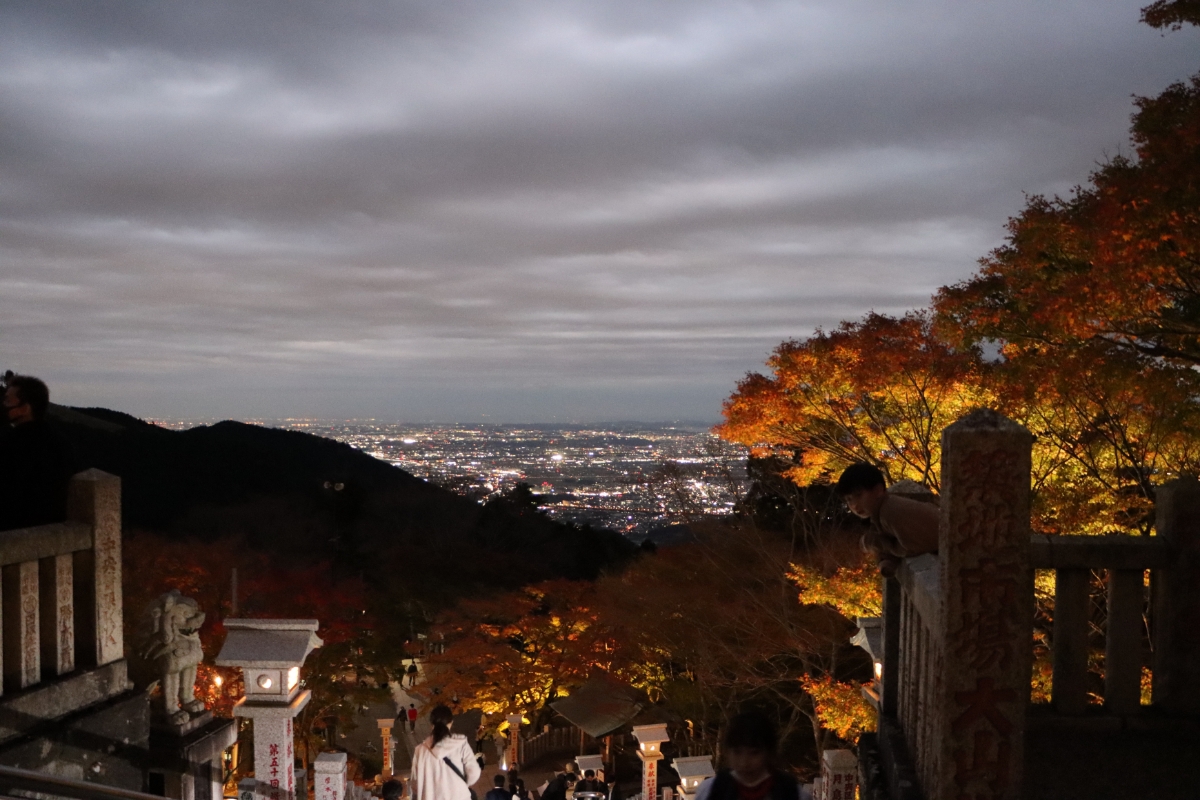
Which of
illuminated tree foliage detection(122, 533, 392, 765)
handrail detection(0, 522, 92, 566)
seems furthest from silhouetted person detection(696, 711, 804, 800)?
illuminated tree foliage detection(122, 533, 392, 765)

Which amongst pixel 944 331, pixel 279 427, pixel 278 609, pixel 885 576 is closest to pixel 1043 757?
pixel 885 576

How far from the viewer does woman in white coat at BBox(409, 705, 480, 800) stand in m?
6.32

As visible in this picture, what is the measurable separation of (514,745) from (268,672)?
40.6 ft

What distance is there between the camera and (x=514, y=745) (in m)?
19.4

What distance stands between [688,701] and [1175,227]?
47.4ft

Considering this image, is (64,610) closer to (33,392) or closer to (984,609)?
(33,392)

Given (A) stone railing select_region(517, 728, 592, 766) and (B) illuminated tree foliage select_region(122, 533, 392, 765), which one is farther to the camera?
(A) stone railing select_region(517, 728, 592, 766)

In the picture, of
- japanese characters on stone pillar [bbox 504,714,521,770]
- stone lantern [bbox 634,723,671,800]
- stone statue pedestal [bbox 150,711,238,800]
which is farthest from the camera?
japanese characters on stone pillar [bbox 504,714,521,770]

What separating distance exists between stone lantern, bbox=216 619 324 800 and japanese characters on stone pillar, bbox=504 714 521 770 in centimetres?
1087

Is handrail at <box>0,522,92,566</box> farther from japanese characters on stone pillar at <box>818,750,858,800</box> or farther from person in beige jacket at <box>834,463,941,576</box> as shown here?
japanese characters on stone pillar at <box>818,750,858,800</box>

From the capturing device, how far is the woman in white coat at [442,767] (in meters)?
6.32

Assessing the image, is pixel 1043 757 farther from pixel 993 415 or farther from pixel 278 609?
pixel 278 609

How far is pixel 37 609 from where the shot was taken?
196 inches

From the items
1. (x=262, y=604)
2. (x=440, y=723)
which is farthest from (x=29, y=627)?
(x=262, y=604)
